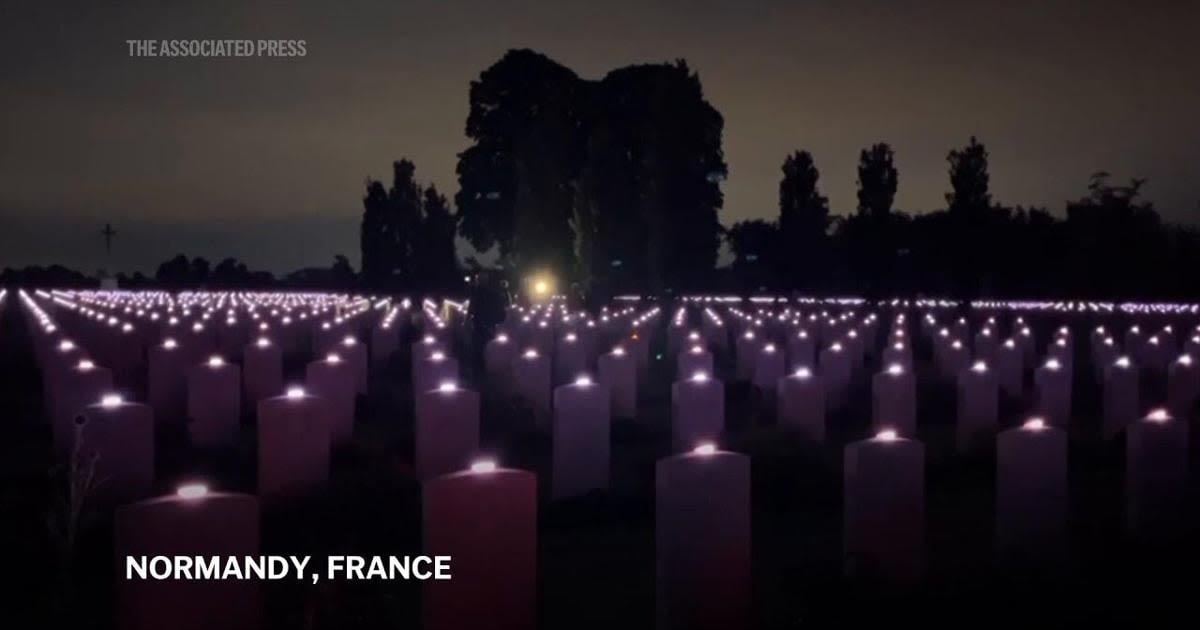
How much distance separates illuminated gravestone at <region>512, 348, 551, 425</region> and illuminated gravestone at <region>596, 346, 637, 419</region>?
2.48 ft

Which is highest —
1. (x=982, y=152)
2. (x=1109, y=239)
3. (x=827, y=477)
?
(x=982, y=152)

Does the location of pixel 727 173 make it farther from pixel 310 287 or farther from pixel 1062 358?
pixel 1062 358

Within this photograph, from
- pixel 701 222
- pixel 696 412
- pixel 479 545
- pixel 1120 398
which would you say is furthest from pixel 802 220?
pixel 479 545

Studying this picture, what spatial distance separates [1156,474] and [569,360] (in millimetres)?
12547

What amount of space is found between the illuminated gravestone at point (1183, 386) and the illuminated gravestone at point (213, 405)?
10.8 m

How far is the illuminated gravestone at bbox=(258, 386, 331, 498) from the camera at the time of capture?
10008 mm

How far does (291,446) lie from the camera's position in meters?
10.1

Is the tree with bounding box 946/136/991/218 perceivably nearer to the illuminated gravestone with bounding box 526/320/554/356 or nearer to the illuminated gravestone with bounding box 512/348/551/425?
the illuminated gravestone with bounding box 526/320/554/356

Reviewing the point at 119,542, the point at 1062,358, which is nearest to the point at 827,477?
the point at 119,542

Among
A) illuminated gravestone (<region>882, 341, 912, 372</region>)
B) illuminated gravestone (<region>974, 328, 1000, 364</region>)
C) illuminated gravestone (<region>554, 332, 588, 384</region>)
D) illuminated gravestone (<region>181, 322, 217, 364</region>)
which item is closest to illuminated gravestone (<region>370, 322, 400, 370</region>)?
illuminated gravestone (<region>181, 322, 217, 364</region>)

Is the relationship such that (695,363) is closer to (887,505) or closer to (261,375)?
(261,375)

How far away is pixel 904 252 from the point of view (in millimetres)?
54562

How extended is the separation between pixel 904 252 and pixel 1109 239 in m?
9.96

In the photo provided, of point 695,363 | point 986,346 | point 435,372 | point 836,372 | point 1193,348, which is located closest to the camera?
point 435,372
